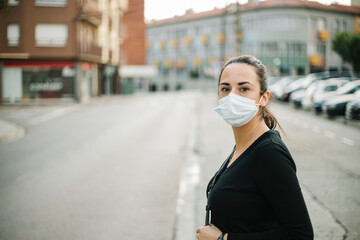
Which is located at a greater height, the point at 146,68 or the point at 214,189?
the point at 146,68

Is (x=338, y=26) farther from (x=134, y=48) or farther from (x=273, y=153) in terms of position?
(x=134, y=48)

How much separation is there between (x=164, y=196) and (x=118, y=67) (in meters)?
46.8

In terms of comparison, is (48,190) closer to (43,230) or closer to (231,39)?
(43,230)

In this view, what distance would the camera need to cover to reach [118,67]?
52.5m

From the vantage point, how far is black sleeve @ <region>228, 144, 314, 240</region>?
1.72m

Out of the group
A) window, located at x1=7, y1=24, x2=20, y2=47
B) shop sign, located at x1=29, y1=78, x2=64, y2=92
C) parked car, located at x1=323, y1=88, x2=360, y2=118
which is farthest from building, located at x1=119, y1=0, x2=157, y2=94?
window, located at x1=7, y1=24, x2=20, y2=47

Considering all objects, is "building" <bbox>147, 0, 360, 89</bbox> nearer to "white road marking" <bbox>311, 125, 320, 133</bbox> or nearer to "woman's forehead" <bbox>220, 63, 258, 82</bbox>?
"white road marking" <bbox>311, 125, 320, 133</bbox>

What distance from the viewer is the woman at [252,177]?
174 cm

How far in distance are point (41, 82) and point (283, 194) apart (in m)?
34.8

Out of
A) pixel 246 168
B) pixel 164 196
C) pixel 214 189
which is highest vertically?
pixel 246 168

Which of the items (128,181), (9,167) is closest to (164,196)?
(128,181)

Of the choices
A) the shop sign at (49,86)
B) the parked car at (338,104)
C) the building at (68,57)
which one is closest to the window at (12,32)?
the building at (68,57)

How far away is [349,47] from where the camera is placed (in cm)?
705

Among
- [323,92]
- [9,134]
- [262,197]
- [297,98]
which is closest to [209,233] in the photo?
[262,197]
